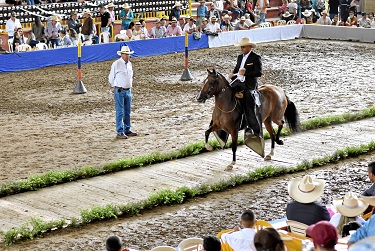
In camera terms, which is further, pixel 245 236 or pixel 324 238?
pixel 245 236

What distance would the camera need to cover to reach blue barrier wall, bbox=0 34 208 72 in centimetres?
2630

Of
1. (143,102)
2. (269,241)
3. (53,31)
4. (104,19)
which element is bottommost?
(143,102)

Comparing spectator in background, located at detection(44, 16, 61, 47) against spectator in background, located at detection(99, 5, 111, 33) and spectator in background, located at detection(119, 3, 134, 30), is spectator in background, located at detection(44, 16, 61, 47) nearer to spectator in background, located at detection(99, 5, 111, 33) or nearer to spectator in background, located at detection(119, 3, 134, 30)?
spectator in background, located at detection(99, 5, 111, 33)

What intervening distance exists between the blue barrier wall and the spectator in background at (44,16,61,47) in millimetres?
1744

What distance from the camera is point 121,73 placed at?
1677 centimetres

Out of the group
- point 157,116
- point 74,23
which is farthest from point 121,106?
point 74,23

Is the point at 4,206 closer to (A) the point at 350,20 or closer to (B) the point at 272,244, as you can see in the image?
(B) the point at 272,244

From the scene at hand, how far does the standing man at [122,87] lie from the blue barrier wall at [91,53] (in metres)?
9.99

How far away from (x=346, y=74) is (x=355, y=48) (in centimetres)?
645

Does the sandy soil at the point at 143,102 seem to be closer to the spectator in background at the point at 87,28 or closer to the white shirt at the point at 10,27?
the spectator in background at the point at 87,28

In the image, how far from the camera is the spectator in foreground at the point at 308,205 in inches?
365

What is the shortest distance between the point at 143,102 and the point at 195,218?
971 centimetres

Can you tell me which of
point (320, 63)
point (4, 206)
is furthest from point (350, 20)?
point (4, 206)

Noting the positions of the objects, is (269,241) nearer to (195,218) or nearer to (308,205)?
(308,205)
